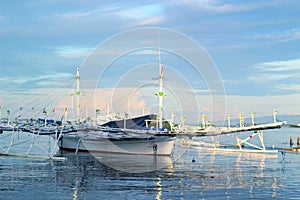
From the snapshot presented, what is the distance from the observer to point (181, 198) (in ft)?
120

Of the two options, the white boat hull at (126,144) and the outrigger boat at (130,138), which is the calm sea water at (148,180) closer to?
the outrigger boat at (130,138)

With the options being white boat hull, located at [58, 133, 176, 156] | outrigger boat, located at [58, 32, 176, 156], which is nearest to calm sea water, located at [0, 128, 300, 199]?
outrigger boat, located at [58, 32, 176, 156]

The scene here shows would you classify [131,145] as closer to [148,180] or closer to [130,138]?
[130,138]

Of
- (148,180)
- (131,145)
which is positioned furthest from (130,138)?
(148,180)

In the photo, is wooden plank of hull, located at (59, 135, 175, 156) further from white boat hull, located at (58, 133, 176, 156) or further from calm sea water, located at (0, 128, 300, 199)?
calm sea water, located at (0, 128, 300, 199)

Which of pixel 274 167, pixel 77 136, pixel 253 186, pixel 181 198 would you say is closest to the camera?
pixel 181 198

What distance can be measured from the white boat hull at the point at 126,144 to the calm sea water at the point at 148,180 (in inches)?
580

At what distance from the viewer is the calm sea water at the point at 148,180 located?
38.3 metres

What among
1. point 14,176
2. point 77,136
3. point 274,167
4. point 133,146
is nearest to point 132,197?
point 14,176

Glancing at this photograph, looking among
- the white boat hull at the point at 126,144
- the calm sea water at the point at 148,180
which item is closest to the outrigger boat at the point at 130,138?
the white boat hull at the point at 126,144

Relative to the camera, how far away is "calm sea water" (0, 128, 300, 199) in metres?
38.3

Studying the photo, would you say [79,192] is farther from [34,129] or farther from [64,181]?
[34,129]

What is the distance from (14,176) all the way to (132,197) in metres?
16.4

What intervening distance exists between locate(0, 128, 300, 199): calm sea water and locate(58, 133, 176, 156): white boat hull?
14720mm
